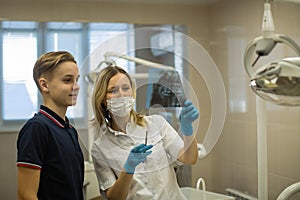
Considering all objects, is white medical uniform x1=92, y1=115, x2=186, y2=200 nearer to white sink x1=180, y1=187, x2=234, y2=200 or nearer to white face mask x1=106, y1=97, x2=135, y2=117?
white face mask x1=106, y1=97, x2=135, y2=117

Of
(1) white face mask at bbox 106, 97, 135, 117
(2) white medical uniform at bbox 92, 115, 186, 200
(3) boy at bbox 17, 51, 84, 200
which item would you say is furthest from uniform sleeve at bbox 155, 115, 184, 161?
(3) boy at bbox 17, 51, 84, 200

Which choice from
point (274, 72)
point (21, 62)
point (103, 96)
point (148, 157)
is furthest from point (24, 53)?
point (274, 72)

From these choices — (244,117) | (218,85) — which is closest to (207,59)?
(218,85)

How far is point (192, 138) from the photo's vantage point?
53.4 inches

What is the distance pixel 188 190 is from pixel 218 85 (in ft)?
1.88

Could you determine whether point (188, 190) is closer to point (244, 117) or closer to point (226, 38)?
point (244, 117)

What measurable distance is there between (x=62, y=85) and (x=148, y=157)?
361mm

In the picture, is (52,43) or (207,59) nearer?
(207,59)

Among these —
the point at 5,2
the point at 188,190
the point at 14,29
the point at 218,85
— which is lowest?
the point at 188,190

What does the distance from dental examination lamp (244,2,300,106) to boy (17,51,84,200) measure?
2.02 ft

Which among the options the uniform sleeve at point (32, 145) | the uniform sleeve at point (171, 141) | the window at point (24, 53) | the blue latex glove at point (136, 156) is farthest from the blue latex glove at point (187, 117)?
the window at point (24, 53)

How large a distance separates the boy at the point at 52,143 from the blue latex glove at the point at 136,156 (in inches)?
7.0

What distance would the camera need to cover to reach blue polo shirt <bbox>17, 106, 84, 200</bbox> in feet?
4.02

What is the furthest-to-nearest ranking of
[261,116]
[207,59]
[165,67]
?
[261,116]
[165,67]
[207,59]
